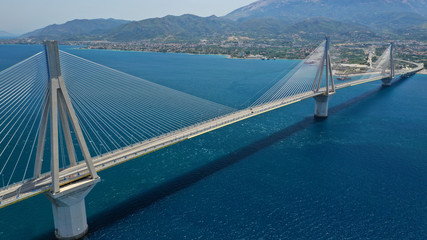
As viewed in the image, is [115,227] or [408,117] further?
[408,117]

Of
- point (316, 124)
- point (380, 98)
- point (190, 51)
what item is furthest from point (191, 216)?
point (190, 51)

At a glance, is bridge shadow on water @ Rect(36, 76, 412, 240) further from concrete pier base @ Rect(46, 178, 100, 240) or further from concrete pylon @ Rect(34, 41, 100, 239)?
concrete pylon @ Rect(34, 41, 100, 239)

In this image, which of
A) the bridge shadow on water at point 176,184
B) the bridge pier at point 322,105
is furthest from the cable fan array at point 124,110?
the bridge pier at point 322,105

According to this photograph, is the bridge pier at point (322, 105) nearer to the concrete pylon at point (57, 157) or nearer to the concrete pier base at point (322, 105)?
the concrete pier base at point (322, 105)

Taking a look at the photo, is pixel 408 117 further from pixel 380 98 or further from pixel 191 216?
pixel 191 216

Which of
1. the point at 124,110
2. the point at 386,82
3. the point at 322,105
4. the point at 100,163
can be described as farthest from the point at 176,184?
the point at 386,82

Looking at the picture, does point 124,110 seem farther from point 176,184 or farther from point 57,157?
point 57,157

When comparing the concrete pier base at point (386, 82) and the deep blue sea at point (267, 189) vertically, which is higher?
the concrete pier base at point (386, 82)
